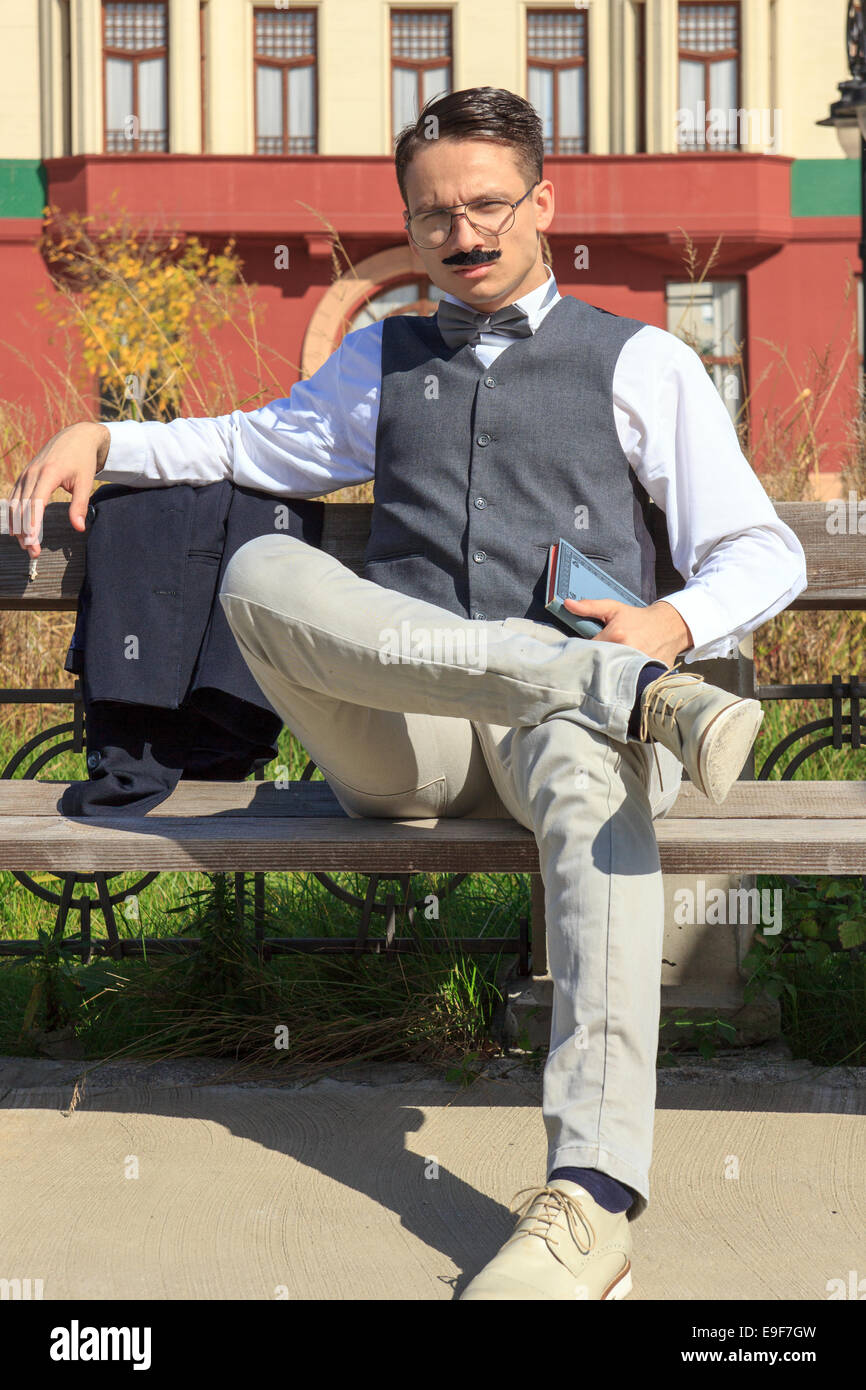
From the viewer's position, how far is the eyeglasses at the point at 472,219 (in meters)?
2.59

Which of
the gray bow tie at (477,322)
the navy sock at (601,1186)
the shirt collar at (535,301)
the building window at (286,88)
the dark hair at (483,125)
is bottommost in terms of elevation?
the navy sock at (601,1186)

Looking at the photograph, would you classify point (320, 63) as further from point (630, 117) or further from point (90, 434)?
point (90, 434)

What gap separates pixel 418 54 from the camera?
790 inches

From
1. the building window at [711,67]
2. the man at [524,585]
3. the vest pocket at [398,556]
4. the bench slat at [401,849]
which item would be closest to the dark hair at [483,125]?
the man at [524,585]

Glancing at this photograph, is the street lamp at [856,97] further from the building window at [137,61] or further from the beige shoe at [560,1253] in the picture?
the building window at [137,61]

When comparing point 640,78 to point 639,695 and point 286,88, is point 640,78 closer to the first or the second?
point 286,88

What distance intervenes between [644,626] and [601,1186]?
85 centimetres

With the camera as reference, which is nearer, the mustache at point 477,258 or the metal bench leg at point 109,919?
the mustache at point 477,258

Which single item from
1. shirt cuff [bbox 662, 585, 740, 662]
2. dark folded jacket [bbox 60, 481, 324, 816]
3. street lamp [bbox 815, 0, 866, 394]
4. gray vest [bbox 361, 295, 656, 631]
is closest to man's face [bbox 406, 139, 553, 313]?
gray vest [bbox 361, 295, 656, 631]

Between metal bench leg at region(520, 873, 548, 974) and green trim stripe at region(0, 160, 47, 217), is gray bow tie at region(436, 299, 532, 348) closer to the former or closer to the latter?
metal bench leg at region(520, 873, 548, 974)

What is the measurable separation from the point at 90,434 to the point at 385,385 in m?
0.55

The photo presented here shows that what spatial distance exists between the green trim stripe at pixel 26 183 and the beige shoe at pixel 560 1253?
1984 centimetres

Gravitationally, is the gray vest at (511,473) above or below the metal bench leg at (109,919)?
above

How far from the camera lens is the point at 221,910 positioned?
9.85 feet
